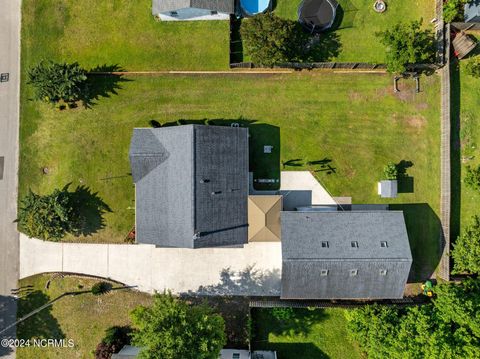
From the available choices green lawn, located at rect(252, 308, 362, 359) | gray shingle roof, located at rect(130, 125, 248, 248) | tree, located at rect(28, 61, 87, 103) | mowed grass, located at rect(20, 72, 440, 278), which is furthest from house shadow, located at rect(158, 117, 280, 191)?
green lawn, located at rect(252, 308, 362, 359)

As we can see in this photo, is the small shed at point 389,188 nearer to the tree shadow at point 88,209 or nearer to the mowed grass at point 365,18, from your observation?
the mowed grass at point 365,18

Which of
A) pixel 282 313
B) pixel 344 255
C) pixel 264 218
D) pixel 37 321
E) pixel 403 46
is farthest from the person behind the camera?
pixel 37 321

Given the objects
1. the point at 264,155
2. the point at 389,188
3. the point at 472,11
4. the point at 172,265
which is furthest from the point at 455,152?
the point at 172,265

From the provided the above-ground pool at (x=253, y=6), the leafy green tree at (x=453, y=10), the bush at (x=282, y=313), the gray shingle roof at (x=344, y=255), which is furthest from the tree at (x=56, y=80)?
the leafy green tree at (x=453, y=10)

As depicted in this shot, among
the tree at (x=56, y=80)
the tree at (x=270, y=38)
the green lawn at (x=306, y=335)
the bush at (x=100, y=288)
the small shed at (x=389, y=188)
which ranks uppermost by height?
the tree at (x=270, y=38)

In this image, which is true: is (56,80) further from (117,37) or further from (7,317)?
(7,317)
